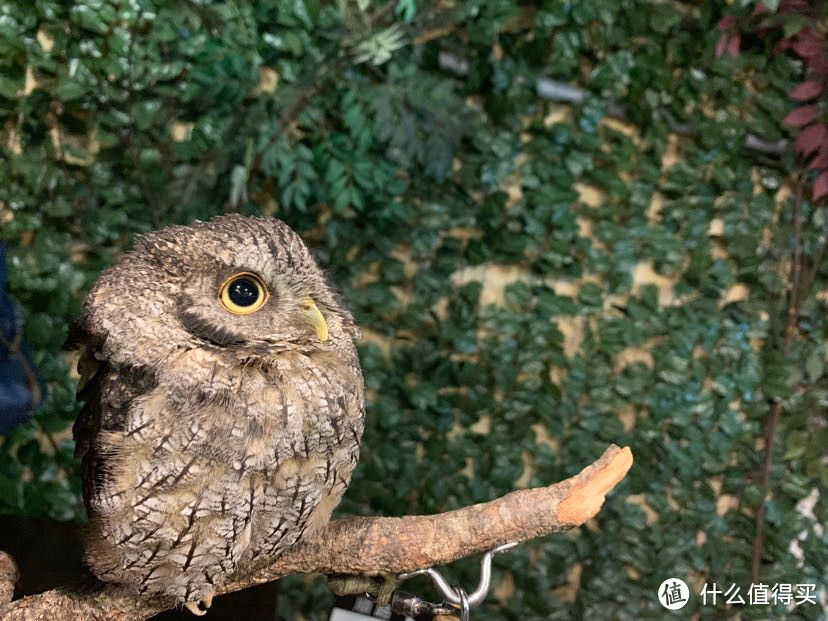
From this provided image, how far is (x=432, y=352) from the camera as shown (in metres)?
1.57

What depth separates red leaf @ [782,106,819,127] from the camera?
1656 mm

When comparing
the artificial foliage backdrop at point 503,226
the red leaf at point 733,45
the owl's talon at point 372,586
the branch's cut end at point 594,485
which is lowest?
the owl's talon at point 372,586

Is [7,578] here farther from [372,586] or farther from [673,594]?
[673,594]

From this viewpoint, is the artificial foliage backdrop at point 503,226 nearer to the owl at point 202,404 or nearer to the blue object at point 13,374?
the blue object at point 13,374

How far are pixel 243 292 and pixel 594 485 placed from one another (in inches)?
17.7

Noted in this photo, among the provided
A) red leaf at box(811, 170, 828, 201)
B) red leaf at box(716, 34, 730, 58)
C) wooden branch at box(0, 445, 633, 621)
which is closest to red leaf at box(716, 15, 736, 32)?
red leaf at box(716, 34, 730, 58)

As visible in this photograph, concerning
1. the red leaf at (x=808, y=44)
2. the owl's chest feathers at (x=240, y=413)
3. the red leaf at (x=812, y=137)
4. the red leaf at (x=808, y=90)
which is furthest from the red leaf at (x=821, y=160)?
the owl's chest feathers at (x=240, y=413)

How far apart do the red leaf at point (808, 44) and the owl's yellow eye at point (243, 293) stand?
1.70 metres

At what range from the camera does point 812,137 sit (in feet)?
5.48

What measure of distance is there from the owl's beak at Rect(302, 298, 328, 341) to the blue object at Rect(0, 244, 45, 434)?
1.46 ft

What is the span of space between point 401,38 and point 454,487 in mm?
1119

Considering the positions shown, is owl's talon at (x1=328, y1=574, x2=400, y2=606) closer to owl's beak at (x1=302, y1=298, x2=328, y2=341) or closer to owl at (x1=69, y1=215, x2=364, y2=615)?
owl at (x1=69, y1=215, x2=364, y2=615)

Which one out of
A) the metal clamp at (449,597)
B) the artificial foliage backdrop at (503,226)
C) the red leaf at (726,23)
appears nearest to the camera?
the metal clamp at (449,597)

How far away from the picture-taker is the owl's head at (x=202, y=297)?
0.64 metres
